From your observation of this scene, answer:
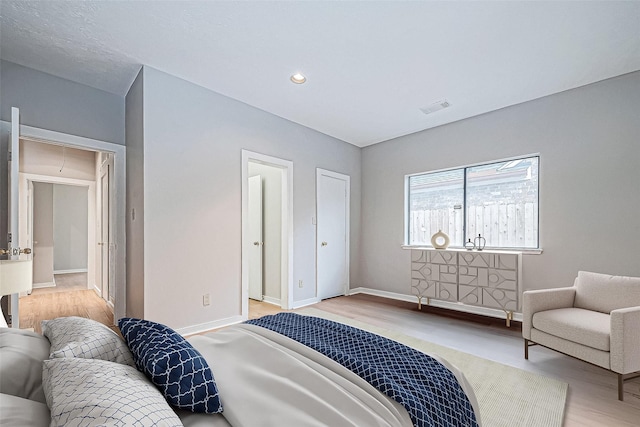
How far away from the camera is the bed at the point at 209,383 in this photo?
748mm

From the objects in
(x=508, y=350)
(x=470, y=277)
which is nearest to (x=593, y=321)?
(x=508, y=350)

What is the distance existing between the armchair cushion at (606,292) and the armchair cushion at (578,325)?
89 mm

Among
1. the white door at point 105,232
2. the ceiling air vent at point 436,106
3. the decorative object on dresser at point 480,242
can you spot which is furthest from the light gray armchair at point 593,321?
the white door at point 105,232

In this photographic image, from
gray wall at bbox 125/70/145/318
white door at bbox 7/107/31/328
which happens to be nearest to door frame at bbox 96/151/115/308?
gray wall at bbox 125/70/145/318

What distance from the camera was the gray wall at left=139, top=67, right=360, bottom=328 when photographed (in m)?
3.02

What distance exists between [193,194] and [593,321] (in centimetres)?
381

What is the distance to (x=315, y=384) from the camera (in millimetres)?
1095

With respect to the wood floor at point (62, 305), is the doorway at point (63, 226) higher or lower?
higher

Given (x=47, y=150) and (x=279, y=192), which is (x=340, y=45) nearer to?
(x=279, y=192)

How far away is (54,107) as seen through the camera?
3.19 metres

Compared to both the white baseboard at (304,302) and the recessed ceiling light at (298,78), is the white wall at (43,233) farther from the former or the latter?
the recessed ceiling light at (298,78)

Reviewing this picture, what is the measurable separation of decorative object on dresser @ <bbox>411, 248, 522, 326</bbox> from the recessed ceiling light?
273 cm

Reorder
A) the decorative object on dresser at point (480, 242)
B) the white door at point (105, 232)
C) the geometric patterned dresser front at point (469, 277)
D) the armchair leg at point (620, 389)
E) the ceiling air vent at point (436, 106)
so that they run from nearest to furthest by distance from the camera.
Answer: the armchair leg at point (620, 389) → the geometric patterned dresser front at point (469, 277) → the ceiling air vent at point (436, 106) → the decorative object on dresser at point (480, 242) → the white door at point (105, 232)

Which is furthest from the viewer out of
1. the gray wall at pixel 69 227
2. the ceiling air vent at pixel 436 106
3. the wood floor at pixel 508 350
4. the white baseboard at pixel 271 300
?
the gray wall at pixel 69 227
